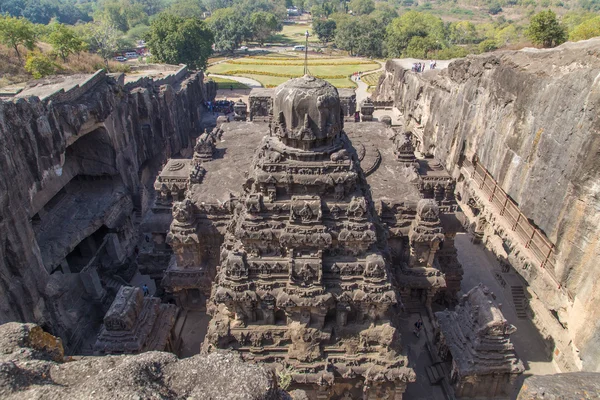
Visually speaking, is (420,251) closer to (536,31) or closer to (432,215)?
(432,215)

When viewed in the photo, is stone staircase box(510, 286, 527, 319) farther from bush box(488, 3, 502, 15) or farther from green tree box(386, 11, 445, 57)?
bush box(488, 3, 502, 15)

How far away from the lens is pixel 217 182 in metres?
20.2

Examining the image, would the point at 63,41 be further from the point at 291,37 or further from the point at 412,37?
the point at 291,37

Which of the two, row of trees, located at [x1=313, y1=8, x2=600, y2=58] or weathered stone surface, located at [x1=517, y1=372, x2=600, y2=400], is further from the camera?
row of trees, located at [x1=313, y1=8, x2=600, y2=58]

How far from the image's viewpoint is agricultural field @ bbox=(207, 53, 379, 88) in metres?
72.5

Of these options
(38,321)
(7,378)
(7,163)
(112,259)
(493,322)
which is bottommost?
(112,259)

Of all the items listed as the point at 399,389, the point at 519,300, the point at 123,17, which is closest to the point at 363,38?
the point at 123,17

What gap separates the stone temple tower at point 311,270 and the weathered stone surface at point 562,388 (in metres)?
6.08

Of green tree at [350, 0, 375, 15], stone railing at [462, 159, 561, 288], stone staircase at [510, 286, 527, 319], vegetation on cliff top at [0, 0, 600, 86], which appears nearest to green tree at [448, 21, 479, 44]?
vegetation on cliff top at [0, 0, 600, 86]

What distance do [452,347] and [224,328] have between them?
29.6 feet

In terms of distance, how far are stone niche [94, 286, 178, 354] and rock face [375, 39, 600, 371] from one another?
17513 millimetres

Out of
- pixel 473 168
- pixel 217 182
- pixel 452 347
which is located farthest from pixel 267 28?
pixel 452 347

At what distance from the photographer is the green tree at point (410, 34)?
2891 inches

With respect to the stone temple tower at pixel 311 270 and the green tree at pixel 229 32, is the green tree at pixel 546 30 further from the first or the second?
the green tree at pixel 229 32
